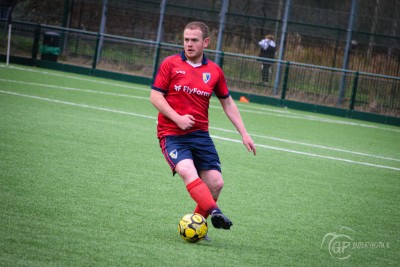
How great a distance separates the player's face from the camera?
18.0 ft

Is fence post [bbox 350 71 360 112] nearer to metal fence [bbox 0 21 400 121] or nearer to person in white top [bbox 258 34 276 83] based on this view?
metal fence [bbox 0 21 400 121]

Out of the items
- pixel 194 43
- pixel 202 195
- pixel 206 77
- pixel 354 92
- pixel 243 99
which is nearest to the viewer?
pixel 202 195

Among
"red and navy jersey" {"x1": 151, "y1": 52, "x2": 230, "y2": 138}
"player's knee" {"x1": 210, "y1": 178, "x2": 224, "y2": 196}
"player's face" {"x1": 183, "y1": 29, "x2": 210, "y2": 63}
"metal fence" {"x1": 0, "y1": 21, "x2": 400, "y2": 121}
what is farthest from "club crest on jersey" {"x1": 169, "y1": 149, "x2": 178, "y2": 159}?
"metal fence" {"x1": 0, "y1": 21, "x2": 400, "y2": 121}

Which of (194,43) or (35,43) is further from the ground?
(35,43)

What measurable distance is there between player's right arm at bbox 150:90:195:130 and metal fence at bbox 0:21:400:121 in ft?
51.8

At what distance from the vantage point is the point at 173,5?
24875 millimetres

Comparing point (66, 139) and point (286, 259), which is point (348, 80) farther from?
point (286, 259)

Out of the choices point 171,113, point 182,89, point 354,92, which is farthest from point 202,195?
point 354,92

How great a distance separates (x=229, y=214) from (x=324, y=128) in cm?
1044

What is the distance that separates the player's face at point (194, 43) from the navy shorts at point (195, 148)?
25.4 inches

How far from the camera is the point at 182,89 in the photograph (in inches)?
219

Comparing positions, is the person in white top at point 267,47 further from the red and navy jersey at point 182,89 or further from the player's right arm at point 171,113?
the player's right arm at point 171,113

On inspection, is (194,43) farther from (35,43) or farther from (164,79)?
(35,43)

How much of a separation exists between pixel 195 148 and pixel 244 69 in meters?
16.5
